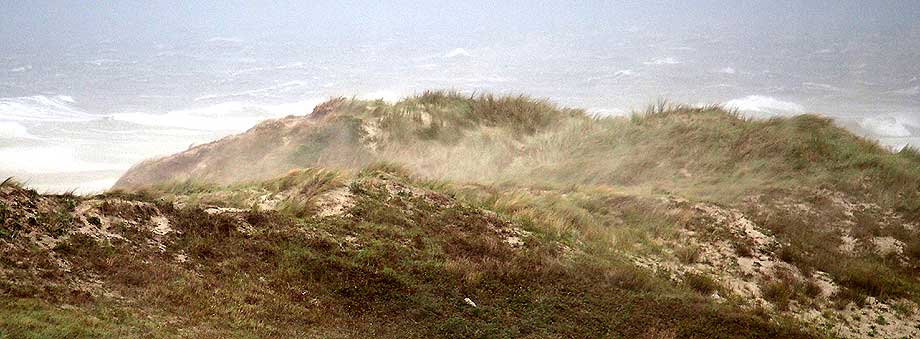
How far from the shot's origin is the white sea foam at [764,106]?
5331 centimetres

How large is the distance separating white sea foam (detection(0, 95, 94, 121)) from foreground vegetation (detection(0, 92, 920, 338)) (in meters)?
27.4

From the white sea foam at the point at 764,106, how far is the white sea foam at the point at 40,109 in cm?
5198

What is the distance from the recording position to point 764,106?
183ft

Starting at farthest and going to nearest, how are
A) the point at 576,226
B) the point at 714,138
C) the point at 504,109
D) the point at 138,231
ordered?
the point at 504,109
the point at 714,138
the point at 576,226
the point at 138,231

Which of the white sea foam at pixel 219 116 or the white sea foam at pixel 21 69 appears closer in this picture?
the white sea foam at pixel 219 116

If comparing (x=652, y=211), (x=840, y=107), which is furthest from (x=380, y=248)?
(x=840, y=107)

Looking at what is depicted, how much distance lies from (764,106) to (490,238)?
5114 centimetres

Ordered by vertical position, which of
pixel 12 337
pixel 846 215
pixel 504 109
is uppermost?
pixel 504 109

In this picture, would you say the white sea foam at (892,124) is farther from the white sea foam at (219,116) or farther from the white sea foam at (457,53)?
the white sea foam at (457,53)

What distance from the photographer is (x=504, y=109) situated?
1032 inches

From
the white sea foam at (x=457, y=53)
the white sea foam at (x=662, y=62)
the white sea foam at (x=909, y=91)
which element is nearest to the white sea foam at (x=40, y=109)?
the white sea foam at (x=457, y=53)

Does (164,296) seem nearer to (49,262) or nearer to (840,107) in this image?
(49,262)

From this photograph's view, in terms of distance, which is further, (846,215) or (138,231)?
(846,215)

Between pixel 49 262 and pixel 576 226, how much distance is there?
10.6m
